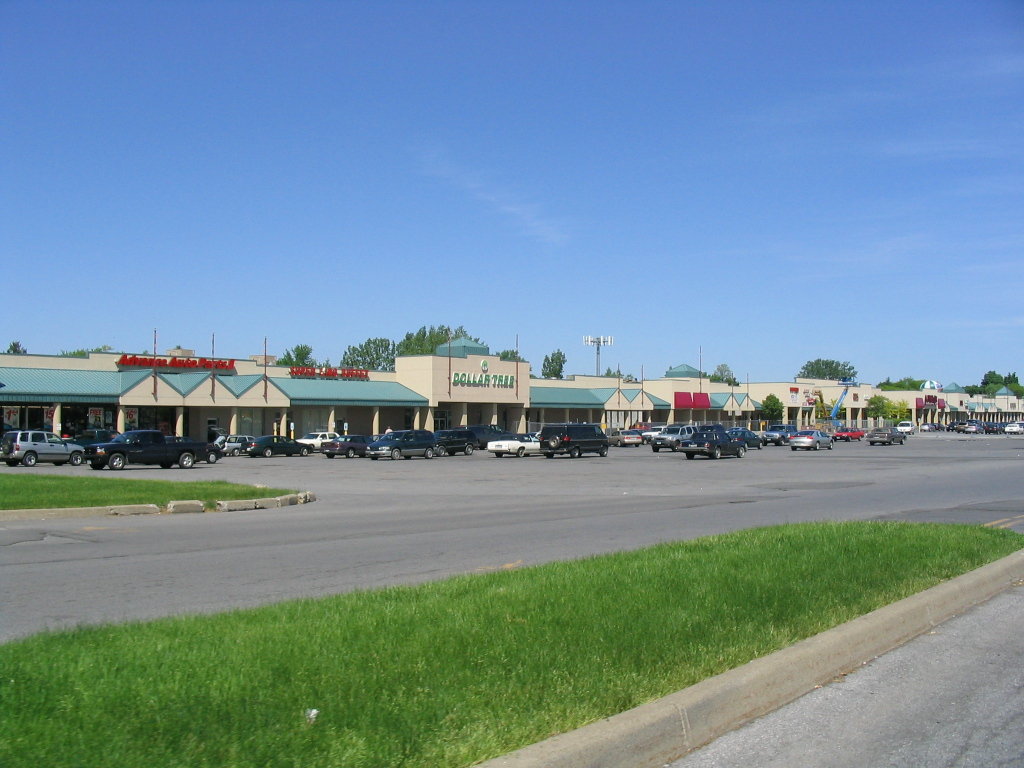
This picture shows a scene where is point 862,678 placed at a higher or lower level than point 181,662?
lower

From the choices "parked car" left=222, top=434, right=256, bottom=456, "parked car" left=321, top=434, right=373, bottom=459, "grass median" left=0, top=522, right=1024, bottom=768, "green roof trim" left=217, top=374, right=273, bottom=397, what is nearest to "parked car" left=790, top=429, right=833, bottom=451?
"parked car" left=321, top=434, right=373, bottom=459

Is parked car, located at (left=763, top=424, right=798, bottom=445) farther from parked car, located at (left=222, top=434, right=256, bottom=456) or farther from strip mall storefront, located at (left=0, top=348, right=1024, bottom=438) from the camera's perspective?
parked car, located at (left=222, top=434, right=256, bottom=456)

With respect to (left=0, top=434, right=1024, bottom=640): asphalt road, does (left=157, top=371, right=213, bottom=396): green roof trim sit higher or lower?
higher

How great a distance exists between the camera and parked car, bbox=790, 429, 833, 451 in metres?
63.8

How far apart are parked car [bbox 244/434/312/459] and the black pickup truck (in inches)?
559

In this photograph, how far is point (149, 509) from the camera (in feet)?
65.0

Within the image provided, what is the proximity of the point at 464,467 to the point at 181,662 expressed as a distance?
36.5 meters

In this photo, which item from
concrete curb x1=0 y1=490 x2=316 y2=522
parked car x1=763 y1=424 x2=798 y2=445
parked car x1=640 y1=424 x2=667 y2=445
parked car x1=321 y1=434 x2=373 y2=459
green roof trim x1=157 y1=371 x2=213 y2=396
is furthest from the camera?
parked car x1=763 y1=424 x2=798 y2=445

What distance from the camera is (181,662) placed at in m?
5.99

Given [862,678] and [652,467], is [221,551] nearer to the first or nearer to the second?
[862,678]

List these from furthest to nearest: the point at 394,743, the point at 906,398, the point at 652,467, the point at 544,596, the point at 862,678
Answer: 1. the point at 906,398
2. the point at 652,467
3. the point at 544,596
4. the point at 862,678
5. the point at 394,743

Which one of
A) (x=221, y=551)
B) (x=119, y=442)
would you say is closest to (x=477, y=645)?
(x=221, y=551)

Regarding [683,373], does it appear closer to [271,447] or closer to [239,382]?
[239,382]

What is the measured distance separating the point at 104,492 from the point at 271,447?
35155 mm
